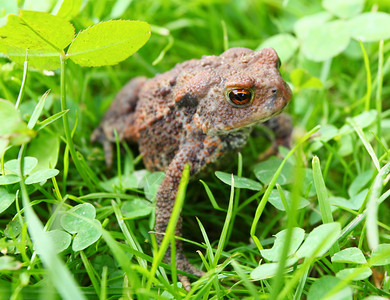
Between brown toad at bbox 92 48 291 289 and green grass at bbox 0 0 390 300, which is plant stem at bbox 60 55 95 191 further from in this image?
brown toad at bbox 92 48 291 289

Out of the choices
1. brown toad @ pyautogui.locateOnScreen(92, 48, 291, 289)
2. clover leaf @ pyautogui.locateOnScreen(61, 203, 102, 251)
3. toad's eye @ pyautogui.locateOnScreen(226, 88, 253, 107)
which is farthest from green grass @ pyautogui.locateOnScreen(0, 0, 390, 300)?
toad's eye @ pyautogui.locateOnScreen(226, 88, 253, 107)

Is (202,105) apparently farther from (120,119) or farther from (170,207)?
(120,119)

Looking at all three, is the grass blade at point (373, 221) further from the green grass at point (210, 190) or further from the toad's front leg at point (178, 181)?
the toad's front leg at point (178, 181)

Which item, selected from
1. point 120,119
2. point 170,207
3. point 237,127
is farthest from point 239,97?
point 120,119

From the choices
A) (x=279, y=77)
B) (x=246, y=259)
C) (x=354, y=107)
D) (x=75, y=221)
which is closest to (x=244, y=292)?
(x=246, y=259)

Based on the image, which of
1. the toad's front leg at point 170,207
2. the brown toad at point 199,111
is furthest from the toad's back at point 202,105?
the toad's front leg at point 170,207

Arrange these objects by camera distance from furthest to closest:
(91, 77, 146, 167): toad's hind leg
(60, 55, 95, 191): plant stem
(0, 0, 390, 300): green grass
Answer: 1. (91, 77, 146, 167): toad's hind leg
2. (60, 55, 95, 191): plant stem
3. (0, 0, 390, 300): green grass
